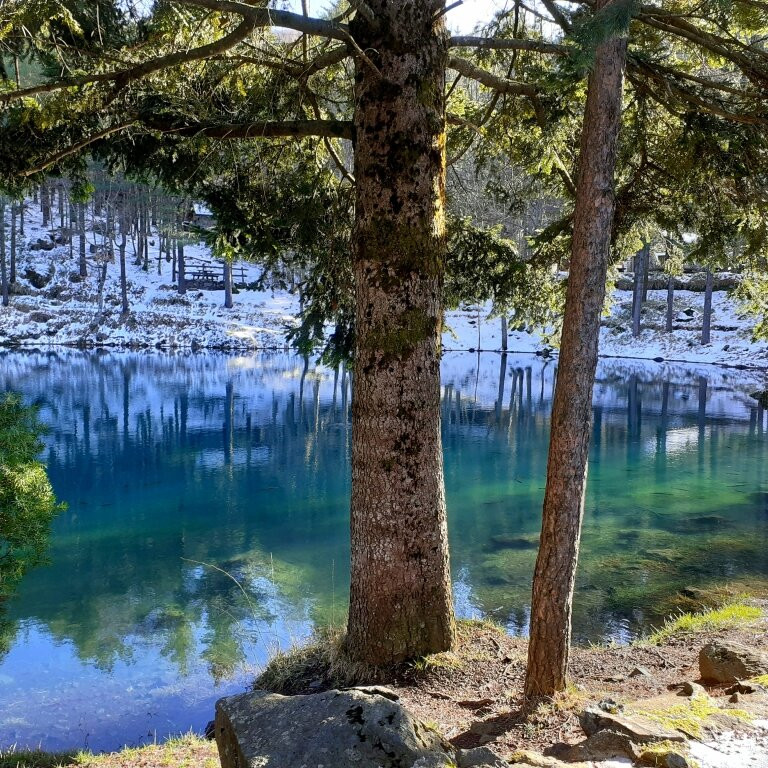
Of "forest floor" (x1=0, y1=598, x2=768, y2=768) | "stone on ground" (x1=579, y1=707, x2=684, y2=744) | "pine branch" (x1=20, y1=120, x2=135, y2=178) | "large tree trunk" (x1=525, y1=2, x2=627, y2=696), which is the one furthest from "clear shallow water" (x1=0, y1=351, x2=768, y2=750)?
"stone on ground" (x1=579, y1=707, x2=684, y2=744)

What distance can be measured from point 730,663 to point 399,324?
139 inches

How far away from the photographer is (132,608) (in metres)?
10.2

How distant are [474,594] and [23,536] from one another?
6.60m

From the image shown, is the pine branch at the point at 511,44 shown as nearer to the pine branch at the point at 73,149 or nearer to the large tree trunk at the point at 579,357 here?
the large tree trunk at the point at 579,357

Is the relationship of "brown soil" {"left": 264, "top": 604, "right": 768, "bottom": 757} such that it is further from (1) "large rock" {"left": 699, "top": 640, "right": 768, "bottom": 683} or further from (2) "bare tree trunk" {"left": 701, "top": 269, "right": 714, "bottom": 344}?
(2) "bare tree trunk" {"left": 701, "top": 269, "right": 714, "bottom": 344}

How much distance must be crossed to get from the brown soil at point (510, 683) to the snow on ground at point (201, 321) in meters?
31.9

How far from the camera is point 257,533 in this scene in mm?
13266

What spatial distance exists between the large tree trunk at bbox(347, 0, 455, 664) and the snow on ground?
33255 mm

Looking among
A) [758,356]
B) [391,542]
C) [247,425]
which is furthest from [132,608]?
[758,356]

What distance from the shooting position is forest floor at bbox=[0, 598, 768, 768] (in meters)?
3.92

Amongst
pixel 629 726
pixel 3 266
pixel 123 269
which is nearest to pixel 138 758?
pixel 629 726

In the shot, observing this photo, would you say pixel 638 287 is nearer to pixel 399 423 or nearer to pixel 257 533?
pixel 257 533

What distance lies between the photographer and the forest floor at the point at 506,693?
3916 millimetres

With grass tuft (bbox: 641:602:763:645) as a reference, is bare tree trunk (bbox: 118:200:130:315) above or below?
above
